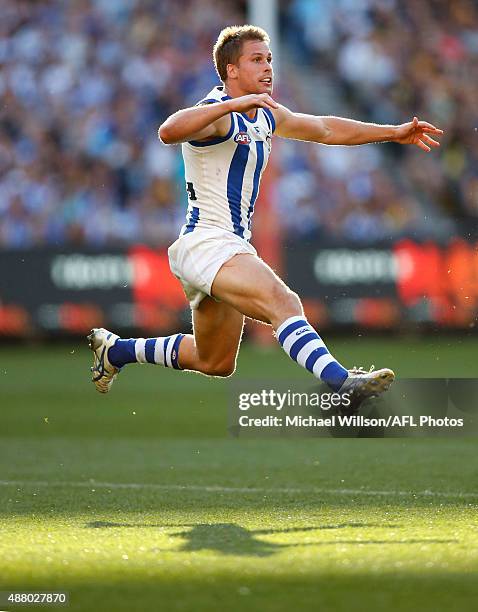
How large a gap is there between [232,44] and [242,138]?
0.48 m

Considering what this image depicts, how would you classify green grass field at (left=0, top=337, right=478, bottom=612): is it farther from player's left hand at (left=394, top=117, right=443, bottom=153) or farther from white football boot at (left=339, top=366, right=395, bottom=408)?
player's left hand at (left=394, top=117, right=443, bottom=153)

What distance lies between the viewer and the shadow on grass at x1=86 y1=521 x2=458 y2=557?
4.80 metres

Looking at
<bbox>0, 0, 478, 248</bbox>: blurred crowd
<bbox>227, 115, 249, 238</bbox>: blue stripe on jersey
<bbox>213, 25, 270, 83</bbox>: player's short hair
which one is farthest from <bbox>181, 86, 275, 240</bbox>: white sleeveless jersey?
<bbox>0, 0, 478, 248</bbox>: blurred crowd

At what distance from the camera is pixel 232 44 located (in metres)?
6.41

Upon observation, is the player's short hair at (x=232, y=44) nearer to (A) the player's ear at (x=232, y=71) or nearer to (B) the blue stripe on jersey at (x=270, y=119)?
(A) the player's ear at (x=232, y=71)

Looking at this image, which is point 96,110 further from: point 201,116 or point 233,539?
point 233,539

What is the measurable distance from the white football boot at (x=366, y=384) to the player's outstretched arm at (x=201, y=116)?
124 centimetres

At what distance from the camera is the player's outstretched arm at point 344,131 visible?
22.2 ft

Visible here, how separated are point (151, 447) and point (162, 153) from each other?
8865 millimetres

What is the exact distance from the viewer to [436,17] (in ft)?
64.3

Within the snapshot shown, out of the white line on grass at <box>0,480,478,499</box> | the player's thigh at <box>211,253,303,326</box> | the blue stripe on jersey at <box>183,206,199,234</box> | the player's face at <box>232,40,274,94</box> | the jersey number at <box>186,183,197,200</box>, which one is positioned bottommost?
the white line on grass at <box>0,480,478,499</box>

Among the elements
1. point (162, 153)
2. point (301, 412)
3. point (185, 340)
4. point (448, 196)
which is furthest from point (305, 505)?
point (448, 196)

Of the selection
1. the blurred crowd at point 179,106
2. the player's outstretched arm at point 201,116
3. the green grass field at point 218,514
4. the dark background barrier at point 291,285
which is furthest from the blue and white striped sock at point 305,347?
the blurred crowd at point 179,106

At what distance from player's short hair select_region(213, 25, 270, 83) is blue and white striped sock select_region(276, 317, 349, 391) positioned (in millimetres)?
1371
